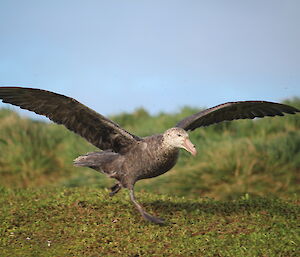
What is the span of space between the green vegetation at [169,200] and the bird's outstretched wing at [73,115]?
1198mm

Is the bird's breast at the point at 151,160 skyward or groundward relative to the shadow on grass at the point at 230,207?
skyward

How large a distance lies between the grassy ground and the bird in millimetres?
415

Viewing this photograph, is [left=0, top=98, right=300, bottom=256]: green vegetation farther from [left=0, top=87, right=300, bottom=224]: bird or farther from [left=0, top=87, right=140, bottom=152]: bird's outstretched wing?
[left=0, top=87, right=140, bottom=152]: bird's outstretched wing

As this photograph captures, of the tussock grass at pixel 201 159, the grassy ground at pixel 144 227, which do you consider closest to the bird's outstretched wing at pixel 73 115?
the grassy ground at pixel 144 227

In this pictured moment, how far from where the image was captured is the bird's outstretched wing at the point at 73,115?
6.09 metres

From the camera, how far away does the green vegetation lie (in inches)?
240

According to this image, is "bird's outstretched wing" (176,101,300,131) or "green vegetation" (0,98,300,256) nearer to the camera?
"green vegetation" (0,98,300,256)

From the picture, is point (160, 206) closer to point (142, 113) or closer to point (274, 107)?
point (274, 107)

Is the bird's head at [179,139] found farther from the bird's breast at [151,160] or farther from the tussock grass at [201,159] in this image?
the tussock grass at [201,159]

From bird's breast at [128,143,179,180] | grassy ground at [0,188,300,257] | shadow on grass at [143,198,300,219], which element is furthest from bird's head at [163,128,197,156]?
shadow on grass at [143,198,300,219]

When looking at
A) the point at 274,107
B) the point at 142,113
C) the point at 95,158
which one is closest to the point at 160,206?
the point at 95,158

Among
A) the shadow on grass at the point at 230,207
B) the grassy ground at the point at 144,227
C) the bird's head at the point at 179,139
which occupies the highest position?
the bird's head at the point at 179,139

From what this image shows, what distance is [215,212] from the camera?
24.4 feet

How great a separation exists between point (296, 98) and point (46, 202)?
387 inches
